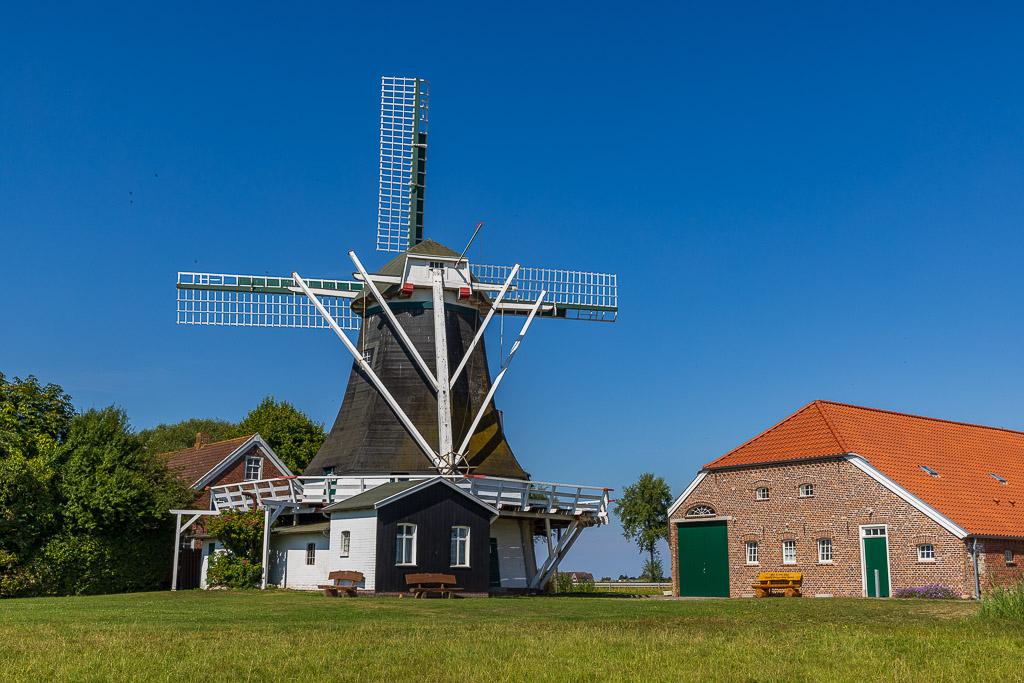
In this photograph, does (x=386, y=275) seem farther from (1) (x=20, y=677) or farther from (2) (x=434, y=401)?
(1) (x=20, y=677)

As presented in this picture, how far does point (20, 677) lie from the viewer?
9602mm

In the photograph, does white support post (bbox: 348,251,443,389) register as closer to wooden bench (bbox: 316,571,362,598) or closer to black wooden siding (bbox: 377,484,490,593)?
black wooden siding (bbox: 377,484,490,593)

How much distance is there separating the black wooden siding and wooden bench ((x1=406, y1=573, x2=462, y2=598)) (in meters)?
0.44

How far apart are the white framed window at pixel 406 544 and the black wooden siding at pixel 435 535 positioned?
12 cm

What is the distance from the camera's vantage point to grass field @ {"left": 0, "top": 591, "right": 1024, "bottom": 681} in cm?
1026

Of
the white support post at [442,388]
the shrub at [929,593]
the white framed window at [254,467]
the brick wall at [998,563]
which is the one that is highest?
the white support post at [442,388]

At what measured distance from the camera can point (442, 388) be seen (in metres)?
29.7

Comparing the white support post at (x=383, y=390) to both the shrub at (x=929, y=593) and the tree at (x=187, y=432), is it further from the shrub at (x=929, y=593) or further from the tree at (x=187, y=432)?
the tree at (x=187, y=432)

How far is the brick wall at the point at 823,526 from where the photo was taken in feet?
88.7

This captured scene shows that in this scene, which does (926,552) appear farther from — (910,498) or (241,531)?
(241,531)

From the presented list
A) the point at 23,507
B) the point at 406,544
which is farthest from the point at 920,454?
the point at 23,507

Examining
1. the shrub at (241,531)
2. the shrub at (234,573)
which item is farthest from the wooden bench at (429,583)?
the shrub at (241,531)

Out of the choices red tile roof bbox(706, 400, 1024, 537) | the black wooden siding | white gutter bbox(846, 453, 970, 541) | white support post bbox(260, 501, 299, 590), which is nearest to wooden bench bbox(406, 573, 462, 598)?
the black wooden siding

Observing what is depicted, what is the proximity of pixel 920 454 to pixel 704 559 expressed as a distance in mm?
7385
